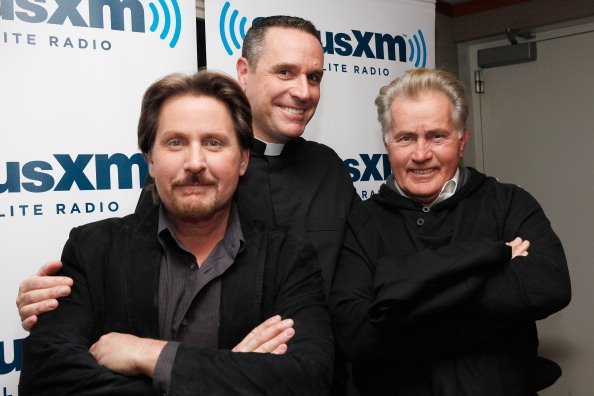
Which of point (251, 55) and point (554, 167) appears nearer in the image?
point (251, 55)

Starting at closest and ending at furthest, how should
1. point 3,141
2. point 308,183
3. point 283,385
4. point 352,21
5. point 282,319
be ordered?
point 283,385 → point 282,319 → point 3,141 → point 308,183 → point 352,21

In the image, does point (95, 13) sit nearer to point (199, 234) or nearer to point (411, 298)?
point (199, 234)

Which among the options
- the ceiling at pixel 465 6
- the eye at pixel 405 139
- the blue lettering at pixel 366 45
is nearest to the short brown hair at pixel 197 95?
the eye at pixel 405 139

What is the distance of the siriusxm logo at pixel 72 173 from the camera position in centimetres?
193

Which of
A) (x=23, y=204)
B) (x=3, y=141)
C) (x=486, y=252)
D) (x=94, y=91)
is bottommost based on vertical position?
(x=486, y=252)

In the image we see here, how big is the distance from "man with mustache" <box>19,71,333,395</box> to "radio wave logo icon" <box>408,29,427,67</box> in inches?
66.4

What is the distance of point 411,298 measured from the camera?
4.66 ft

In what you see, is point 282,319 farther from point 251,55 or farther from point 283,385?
point 251,55

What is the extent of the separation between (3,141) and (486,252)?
1427 mm

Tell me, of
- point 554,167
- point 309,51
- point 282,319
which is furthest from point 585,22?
point 282,319

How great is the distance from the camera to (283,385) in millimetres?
1272

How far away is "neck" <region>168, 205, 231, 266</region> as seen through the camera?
1.52 meters

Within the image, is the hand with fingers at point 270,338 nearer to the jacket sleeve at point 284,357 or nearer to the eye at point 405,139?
the jacket sleeve at point 284,357

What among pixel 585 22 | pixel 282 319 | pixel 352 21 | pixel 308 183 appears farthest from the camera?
pixel 585 22
